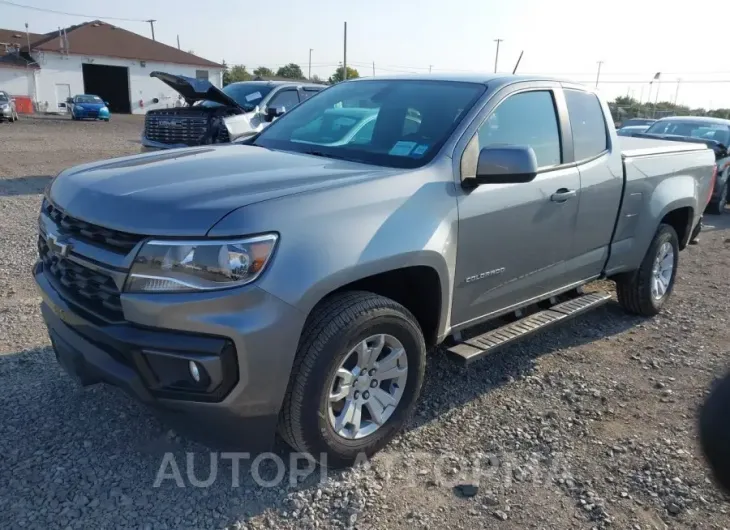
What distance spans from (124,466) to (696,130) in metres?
11.6

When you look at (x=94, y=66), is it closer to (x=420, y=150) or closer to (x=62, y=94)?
(x=62, y=94)

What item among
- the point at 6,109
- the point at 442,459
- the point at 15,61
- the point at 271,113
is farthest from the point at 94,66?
the point at 442,459

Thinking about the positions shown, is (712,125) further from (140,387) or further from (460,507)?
(140,387)

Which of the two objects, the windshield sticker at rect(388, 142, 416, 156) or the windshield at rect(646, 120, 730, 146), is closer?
the windshield sticker at rect(388, 142, 416, 156)

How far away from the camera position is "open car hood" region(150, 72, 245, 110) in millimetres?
9070

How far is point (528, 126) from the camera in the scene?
12.8ft

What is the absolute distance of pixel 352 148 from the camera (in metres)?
3.60

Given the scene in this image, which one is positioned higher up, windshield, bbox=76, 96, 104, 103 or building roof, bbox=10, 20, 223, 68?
building roof, bbox=10, 20, 223, 68

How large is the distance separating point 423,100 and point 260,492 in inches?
94.5

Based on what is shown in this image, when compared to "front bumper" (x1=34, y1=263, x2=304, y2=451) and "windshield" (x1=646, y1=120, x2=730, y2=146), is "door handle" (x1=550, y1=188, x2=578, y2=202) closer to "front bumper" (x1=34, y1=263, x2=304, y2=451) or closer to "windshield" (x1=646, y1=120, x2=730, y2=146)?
"front bumper" (x1=34, y1=263, x2=304, y2=451)

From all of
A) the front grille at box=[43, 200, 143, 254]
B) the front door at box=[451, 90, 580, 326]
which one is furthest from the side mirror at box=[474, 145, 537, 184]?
the front grille at box=[43, 200, 143, 254]

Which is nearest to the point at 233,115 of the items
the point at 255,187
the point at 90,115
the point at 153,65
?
the point at 255,187

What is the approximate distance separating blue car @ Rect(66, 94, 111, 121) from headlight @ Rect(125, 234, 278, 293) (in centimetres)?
3498

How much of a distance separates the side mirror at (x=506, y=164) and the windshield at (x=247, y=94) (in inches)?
302
